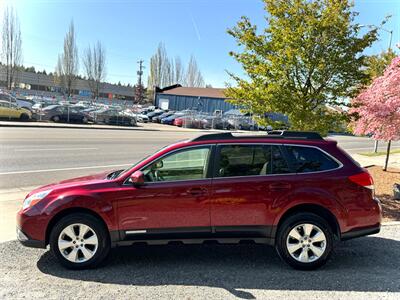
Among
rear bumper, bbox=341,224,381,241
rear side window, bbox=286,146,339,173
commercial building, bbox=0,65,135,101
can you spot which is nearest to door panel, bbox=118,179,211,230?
rear side window, bbox=286,146,339,173

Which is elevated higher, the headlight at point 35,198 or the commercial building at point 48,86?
the commercial building at point 48,86

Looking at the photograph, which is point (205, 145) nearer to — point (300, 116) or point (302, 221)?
point (302, 221)

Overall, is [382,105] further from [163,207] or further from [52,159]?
[52,159]

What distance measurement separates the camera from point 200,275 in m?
4.21

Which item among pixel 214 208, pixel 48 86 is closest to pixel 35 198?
pixel 214 208

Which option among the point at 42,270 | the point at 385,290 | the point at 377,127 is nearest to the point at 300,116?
the point at 377,127

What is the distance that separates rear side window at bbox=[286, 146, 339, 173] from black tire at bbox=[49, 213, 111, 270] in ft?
7.81

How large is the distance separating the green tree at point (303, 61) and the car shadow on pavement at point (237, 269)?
381cm

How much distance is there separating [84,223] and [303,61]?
566 centimetres

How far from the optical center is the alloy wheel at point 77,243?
4.29 metres

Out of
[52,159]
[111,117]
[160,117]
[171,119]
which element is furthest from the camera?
[160,117]

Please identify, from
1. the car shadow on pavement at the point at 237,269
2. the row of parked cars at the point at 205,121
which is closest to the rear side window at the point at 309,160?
the car shadow on pavement at the point at 237,269

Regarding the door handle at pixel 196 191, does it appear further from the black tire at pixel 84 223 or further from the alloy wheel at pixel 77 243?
the alloy wheel at pixel 77 243

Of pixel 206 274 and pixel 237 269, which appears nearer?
pixel 206 274
